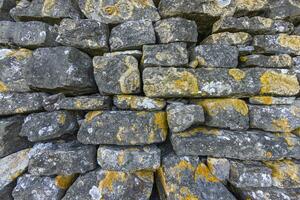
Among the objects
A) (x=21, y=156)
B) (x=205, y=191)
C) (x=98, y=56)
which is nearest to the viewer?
(x=205, y=191)

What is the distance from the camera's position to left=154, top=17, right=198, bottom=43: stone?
1971 mm

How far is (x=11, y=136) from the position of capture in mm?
2154

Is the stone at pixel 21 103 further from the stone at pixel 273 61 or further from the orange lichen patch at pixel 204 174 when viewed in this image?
the stone at pixel 273 61

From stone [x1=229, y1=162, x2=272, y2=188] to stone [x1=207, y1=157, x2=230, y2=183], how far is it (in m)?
0.05

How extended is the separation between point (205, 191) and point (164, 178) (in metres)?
0.38

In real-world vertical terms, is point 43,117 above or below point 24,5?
below

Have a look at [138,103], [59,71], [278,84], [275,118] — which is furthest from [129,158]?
[278,84]

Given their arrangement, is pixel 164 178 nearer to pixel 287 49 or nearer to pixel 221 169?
pixel 221 169

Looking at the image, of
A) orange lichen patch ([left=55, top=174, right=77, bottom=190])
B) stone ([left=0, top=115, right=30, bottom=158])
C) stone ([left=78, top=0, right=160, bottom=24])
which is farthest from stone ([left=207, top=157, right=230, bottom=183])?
stone ([left=0, top=115, right=30, bottom=158])

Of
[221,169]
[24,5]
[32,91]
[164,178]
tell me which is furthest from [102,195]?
→ [24,5]

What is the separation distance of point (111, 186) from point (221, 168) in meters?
1.03

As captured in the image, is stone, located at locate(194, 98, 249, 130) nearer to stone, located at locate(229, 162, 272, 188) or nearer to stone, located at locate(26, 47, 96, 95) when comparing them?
stone, located at locate(229, 162, 272, 188)

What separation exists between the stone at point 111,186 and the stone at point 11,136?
2.54 ft

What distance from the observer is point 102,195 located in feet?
6.29
